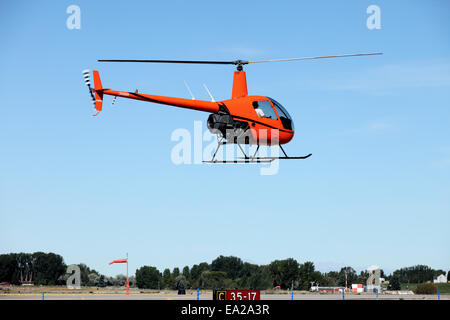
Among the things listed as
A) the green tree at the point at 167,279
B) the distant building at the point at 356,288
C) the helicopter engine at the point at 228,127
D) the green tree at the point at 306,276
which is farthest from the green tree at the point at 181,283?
the helicopter engine at the point at 228,127

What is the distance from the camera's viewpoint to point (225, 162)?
42.6 metres

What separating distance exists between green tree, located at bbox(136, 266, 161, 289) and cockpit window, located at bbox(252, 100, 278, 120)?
500 ft

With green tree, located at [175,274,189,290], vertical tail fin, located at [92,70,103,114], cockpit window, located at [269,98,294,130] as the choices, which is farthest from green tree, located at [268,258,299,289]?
vertical tail fin, located at [92,70,103,114]

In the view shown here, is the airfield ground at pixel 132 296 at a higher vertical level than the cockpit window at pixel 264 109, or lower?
lower

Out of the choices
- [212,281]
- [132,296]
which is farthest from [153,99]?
[212,281]

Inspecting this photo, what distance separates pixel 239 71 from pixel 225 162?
716 cm

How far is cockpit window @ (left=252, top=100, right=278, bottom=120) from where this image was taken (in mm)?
43584

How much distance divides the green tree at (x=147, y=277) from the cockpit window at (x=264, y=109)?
152 meters

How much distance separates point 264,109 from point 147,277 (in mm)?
158184

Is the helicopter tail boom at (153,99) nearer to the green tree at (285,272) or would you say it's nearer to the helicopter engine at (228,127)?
the helicopter engine at (228,127)

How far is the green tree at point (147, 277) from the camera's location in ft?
629

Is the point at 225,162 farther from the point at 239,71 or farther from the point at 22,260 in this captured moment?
Answer: the point at 22,260

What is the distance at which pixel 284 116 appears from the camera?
4444cm
